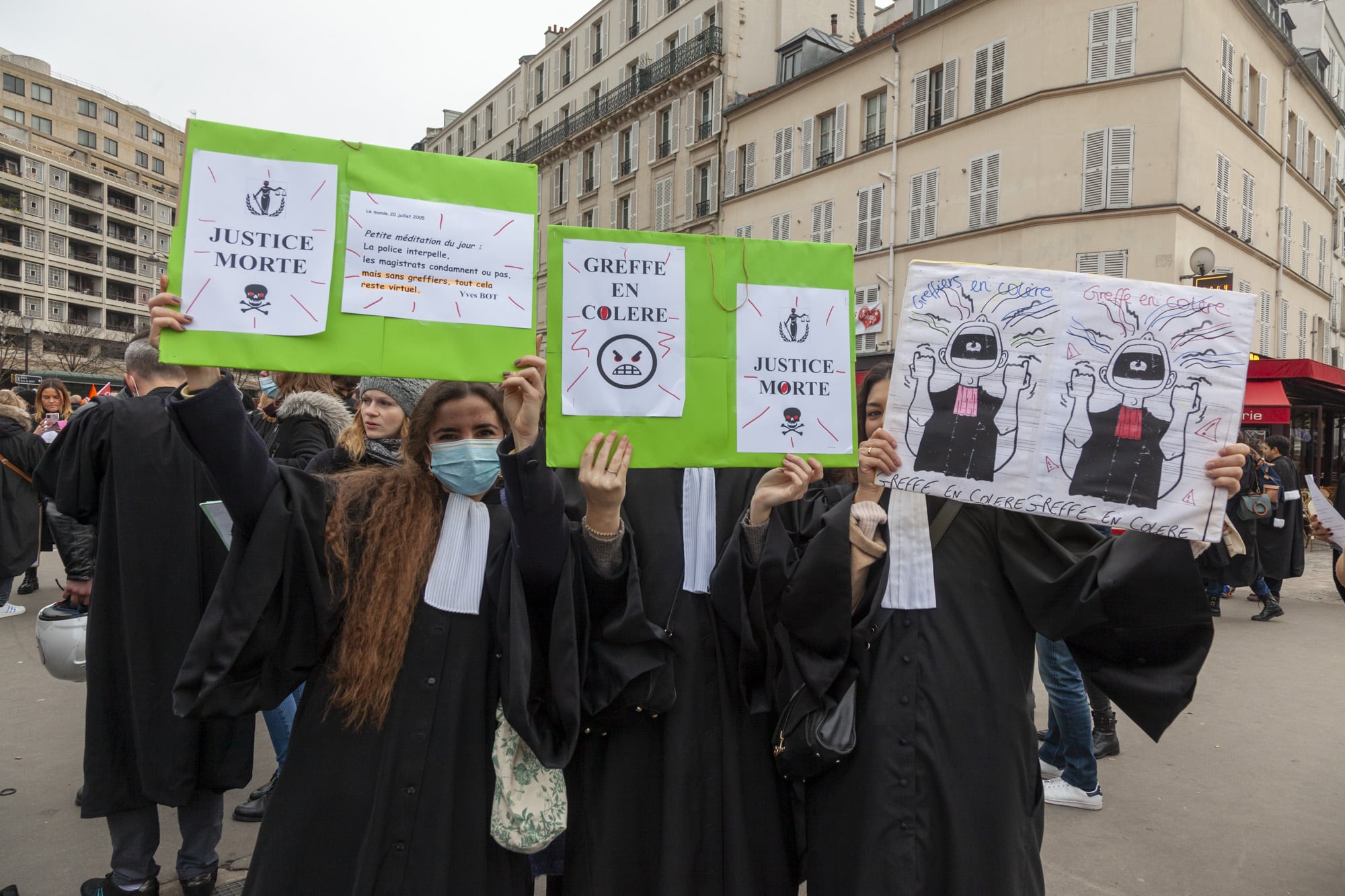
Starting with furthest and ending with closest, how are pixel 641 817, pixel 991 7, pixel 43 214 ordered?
pixel 43 214 → pixel 991 7 → pixel 641 817

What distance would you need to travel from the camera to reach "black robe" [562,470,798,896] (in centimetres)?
224

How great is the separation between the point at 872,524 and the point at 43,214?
8111cm

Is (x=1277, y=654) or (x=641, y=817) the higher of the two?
(x=641, y=817)

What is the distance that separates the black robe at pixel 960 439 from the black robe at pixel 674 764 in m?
0.64

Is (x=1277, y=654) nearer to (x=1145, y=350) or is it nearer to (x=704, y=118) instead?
(x=1145, y=350)

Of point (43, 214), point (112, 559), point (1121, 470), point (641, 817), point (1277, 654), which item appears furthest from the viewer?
point (43, 214)

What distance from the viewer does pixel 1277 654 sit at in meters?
7.62

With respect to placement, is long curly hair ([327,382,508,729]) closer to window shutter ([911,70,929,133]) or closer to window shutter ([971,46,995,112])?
window shutter ([971,46,995,112])

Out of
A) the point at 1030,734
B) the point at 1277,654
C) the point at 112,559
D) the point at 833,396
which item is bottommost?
the point at 1277,654

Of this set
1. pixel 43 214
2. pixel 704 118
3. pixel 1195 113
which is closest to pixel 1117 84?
pixel 1195 113

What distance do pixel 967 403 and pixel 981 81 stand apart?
71.4 feet

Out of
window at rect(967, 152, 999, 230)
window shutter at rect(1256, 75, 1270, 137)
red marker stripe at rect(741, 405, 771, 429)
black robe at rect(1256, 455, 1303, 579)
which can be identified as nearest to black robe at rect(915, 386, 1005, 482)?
red marker stripe at rect(741, 405, 771, 429)

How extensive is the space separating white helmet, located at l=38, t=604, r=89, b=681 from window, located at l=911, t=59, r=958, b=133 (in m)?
22.2

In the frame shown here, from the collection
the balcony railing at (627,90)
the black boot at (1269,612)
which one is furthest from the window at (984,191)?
the black boot at (1269,612)
